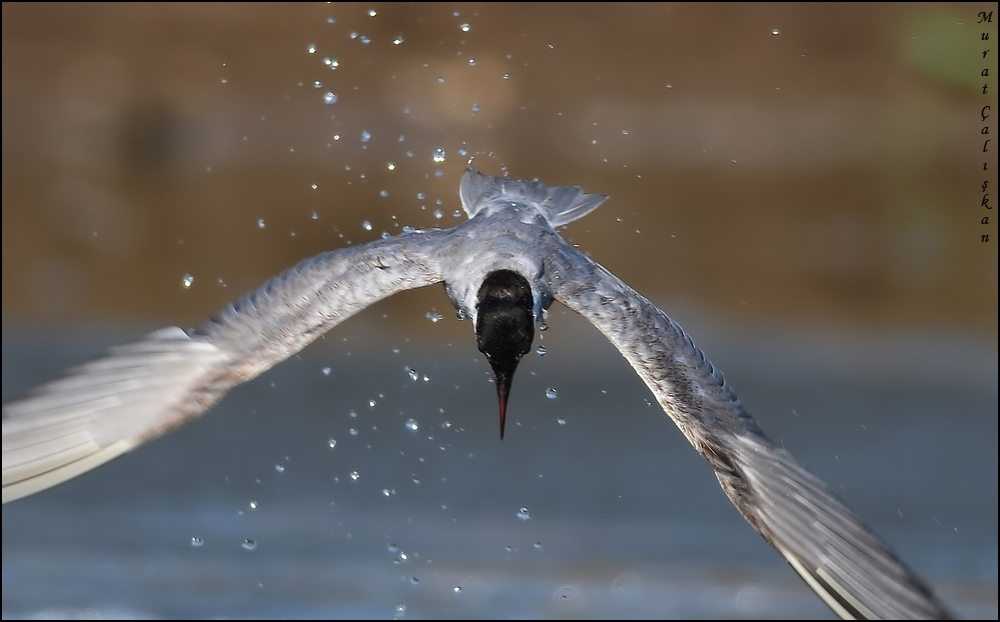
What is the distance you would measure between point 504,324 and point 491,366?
0.70ft

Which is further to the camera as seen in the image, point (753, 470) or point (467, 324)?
point (467, 324)

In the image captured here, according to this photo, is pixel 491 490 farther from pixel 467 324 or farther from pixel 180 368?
pixel 180 368

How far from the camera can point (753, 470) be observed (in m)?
5.31

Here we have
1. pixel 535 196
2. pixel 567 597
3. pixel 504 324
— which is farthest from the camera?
pixel 567 597

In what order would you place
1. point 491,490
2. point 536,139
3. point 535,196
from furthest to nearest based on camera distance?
point 536,139
point 491,490
point 535,196

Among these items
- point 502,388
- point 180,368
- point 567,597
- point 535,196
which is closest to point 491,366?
point 502,388

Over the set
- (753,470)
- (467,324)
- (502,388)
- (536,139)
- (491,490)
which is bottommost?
(753,470)

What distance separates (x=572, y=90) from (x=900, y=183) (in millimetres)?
3429

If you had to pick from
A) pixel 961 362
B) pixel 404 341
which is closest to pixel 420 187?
pixel 404 341

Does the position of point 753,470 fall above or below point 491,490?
below

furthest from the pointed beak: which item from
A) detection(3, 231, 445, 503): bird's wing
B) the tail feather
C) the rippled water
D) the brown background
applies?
the brown background

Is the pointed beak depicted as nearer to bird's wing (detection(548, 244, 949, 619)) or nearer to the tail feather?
bird's wing (detection(548, 244, 949, 619))

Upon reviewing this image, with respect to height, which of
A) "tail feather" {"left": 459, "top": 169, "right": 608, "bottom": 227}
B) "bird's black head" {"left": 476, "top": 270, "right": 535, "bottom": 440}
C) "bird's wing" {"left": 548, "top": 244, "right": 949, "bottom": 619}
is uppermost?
"tail feather" {"left": 459, "top": 169, "right": 608, "bottom": 227}

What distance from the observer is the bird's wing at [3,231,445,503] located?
17.1 ft
